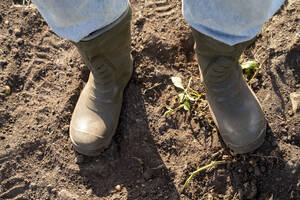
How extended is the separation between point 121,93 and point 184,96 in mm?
372

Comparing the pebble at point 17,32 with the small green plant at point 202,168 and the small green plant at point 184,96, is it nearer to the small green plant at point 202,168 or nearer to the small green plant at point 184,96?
the small green plant at point 184,96

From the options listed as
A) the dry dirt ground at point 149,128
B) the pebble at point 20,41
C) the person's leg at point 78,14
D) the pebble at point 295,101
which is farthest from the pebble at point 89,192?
the pebble at point 295,101

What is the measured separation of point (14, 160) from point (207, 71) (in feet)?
3.99

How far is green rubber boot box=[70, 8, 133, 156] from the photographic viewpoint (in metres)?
1.62

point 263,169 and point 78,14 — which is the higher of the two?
point 78,14

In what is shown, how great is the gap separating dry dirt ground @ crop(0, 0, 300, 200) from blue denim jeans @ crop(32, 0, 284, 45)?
71cm

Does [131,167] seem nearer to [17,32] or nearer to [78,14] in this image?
[78,14]

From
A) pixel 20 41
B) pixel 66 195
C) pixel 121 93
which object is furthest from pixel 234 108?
pixel 20 41

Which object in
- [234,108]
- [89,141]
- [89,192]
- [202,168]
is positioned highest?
[234,108]

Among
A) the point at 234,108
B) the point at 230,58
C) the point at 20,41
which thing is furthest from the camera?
the point at 20,41

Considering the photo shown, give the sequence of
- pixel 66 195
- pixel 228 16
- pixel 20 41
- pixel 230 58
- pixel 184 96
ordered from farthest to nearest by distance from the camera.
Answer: pixel 20 41
pixel 184 96
pixel 66 195
pixel 230 58
pixel 228 16

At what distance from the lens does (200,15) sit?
45.1 inches

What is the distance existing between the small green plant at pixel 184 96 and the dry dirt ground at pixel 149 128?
3 cm

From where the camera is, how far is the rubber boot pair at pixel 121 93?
1.45 meters
